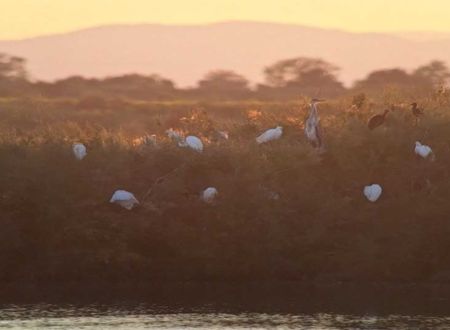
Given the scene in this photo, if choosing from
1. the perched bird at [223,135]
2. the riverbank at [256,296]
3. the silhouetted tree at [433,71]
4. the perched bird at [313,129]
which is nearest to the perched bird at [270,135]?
the perched bird at [313,129]

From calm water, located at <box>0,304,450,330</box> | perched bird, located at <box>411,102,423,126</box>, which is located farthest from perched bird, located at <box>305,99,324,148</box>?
calm water, located at <box>0,304,450,330</box>

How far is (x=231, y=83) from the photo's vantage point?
13362 centimetres

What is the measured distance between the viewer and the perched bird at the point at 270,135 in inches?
2234

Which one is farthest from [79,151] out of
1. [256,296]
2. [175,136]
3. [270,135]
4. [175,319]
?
[175,319]

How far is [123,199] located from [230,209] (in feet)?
12.7

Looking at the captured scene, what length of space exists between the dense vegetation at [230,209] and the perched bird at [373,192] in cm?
24

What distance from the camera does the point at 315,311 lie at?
46.0m

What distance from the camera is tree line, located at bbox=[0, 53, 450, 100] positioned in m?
122

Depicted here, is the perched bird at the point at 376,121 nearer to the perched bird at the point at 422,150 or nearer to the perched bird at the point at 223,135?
the perched bird at the point at 422,150

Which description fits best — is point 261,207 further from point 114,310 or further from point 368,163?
point 114,310

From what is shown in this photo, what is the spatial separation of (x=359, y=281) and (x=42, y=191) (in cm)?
1152

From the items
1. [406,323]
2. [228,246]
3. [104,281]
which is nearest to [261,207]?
[228,246]

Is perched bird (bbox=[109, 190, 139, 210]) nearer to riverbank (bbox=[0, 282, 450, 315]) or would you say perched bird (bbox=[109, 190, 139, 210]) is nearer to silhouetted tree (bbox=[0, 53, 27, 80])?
riverbank (bbox=[0, 282, 450, 315])

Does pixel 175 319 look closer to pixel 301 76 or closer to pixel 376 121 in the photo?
pixel 376 121
